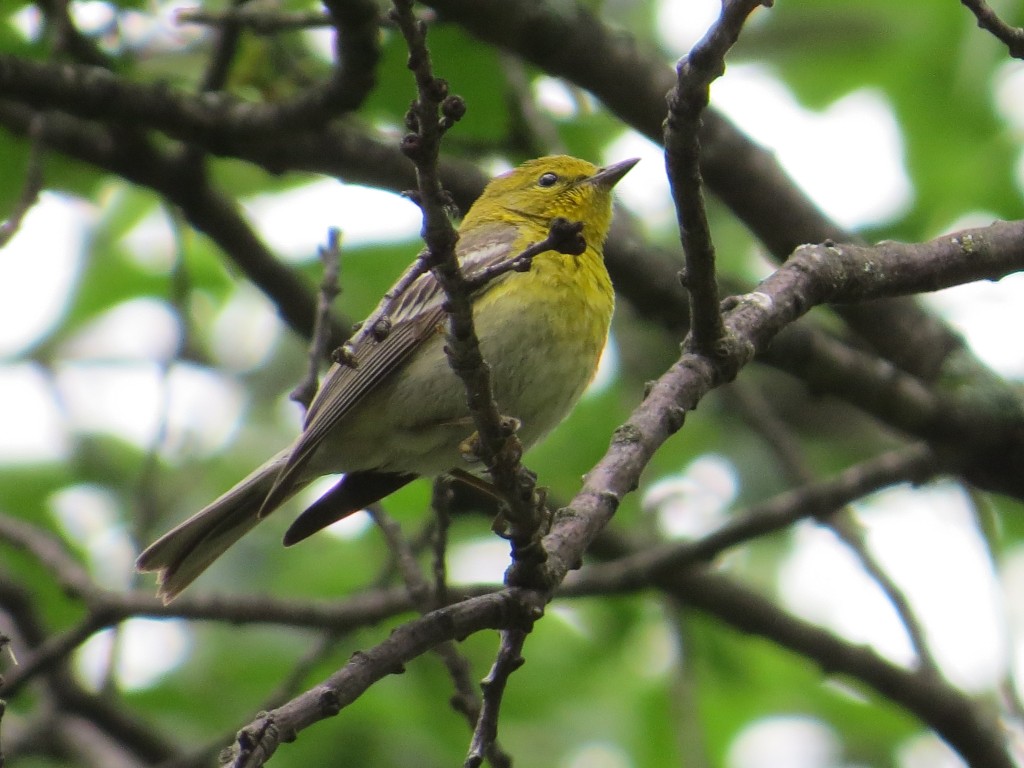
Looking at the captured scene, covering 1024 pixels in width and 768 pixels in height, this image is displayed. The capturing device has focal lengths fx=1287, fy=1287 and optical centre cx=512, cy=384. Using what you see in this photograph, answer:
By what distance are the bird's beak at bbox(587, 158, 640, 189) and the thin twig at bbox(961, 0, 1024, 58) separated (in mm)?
2556

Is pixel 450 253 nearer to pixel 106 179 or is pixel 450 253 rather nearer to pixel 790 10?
pixel 106 179

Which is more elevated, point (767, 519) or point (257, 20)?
point (257, 20)

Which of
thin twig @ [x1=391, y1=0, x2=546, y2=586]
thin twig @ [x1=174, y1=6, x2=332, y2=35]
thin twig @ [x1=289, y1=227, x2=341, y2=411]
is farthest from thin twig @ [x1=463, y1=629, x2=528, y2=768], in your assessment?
thin twig @ [x1=174, y1=6, x2=332, y2=35]

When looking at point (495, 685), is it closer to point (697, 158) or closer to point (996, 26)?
point (697, 158)

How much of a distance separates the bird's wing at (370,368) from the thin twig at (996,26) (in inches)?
74.4

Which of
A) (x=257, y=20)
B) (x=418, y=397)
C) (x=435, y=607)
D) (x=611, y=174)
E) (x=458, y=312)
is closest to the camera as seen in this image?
(x=458, y=312)

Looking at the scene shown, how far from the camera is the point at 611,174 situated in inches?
239

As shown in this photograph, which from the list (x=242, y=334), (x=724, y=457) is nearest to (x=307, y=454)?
(x=724, y=457)

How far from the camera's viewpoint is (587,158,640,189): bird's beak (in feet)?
19.6

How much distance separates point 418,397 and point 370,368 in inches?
8.8

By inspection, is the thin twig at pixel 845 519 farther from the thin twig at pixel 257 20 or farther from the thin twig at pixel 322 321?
the thin twig at pixel 257 20

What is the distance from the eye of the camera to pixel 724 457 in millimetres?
8320

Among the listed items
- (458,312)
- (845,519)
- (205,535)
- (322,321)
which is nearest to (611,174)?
(322,321)

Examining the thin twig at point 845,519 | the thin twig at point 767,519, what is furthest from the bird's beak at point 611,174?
the thin twig at point 767,519
